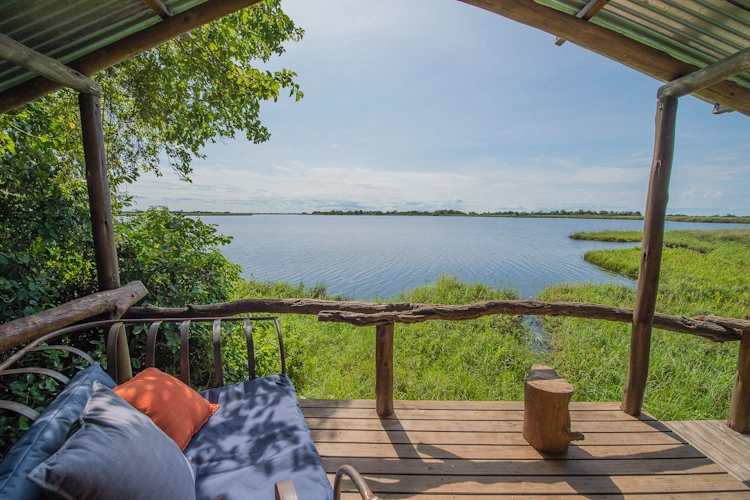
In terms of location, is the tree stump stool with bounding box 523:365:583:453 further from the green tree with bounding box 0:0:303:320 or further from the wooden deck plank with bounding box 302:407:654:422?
the green tree with bounding box 0:0:303:320

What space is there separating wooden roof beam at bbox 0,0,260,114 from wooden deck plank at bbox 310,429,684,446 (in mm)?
3112

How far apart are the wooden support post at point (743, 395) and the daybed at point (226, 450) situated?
3.35 m

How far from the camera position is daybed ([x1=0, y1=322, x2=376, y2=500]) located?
979mm

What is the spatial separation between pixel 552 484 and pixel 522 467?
7.1 inches

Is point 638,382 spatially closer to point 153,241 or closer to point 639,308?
point 639,308

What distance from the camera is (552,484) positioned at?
A: 1.93 meters

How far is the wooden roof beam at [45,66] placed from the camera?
176 centimetres

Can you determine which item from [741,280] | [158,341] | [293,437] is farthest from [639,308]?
[741,280]

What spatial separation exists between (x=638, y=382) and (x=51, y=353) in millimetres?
4665

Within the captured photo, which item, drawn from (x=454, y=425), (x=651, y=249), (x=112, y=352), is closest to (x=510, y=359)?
(x=454, y=425)

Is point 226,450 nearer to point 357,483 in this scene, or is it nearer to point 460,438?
point 357,483

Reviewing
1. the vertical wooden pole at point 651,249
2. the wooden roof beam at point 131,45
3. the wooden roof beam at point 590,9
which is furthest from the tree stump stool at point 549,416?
the wooden roof beam at point 131,45

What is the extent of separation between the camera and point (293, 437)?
1.72 metres

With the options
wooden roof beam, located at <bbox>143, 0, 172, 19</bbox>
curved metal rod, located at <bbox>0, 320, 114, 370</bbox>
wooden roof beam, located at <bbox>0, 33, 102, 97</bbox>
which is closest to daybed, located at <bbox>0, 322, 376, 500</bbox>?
curved metal rod, located at <bbox>0, 320, 114, 370</bbox>
